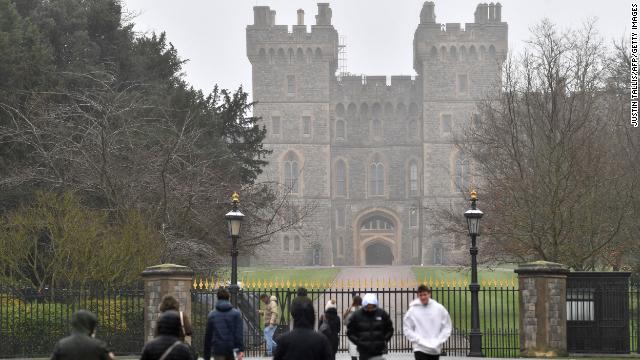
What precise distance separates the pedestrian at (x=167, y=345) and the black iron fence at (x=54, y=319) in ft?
43.9

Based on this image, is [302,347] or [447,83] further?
[447,83]

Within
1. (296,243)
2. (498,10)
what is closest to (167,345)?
(296,243)

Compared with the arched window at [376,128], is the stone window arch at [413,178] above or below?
below

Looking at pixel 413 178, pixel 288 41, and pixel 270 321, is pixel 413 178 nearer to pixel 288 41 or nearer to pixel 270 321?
pixel 288 41

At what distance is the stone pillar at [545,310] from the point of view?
74.8 feet

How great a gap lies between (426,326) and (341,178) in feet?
235

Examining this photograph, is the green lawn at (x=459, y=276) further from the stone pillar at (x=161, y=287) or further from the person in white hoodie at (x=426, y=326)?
the person in white hoodie at (x=426, y=326)

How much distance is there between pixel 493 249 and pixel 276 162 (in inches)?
1813

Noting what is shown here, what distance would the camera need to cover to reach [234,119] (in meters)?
46.1

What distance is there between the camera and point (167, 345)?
Answer: 1005 cm

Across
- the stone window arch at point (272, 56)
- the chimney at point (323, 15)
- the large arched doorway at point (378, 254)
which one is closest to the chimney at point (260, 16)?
the stone window arch at point (272, 56)

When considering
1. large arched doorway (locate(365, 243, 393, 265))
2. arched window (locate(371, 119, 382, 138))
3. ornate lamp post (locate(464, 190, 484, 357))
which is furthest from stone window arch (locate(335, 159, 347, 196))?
ornate lamp post (locate(464, 190, 484, 357))

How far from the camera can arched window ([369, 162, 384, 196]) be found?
84.5m

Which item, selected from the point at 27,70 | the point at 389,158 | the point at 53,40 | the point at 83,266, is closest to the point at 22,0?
the point at 53,40
